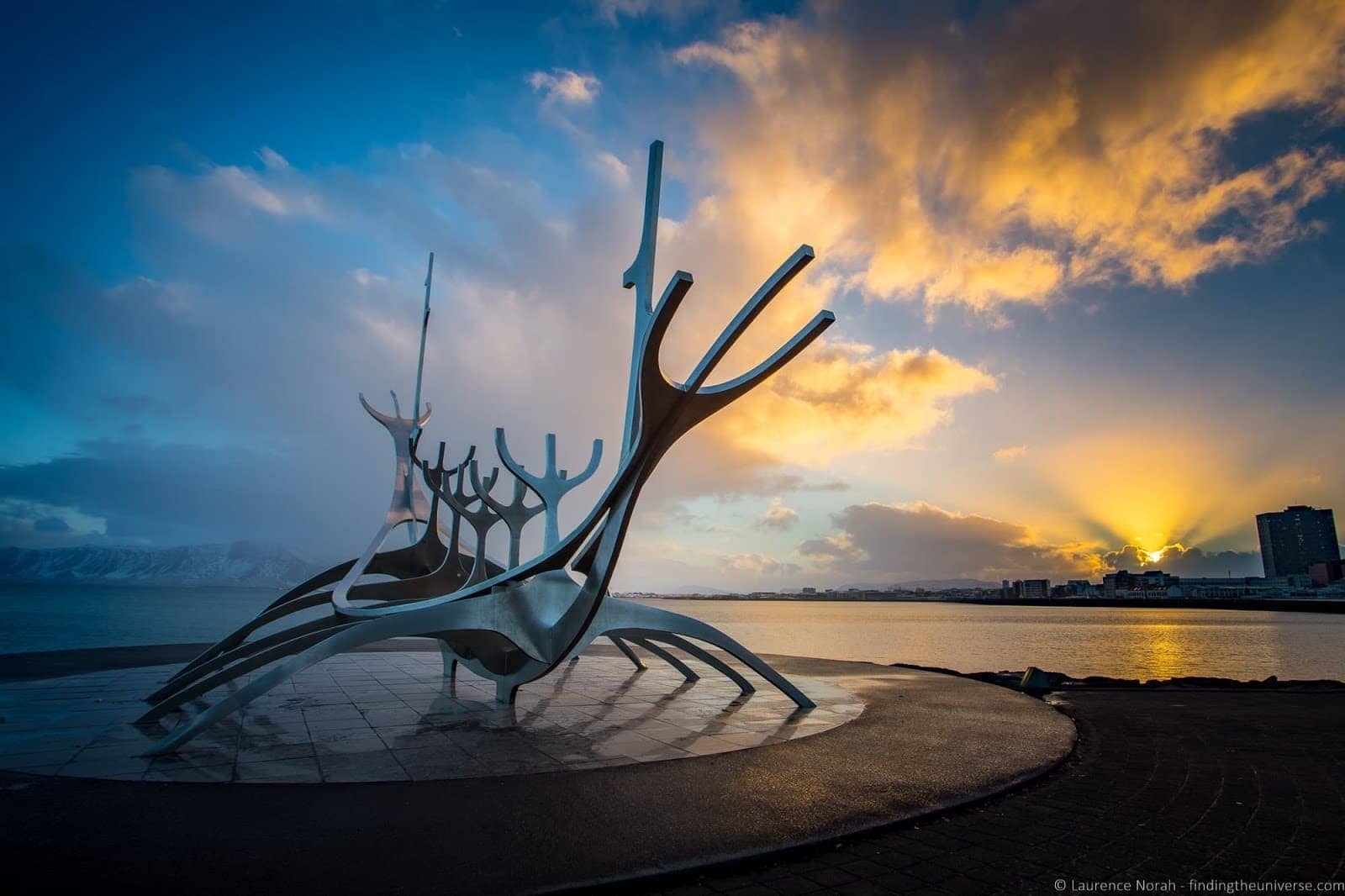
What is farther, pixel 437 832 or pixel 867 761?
pixel 867 761

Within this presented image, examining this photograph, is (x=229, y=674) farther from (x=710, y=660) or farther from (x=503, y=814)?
(x=710, y=660)

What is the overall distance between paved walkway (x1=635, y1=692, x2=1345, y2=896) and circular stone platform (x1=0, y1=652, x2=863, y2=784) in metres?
3.16

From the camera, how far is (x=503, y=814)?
573 centimetres

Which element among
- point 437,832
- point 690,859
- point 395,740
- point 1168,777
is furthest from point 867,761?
point 395,740

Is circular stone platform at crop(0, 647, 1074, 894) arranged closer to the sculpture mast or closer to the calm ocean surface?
the sculpture mast

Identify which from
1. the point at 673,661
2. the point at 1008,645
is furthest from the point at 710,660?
the point at 1008,645

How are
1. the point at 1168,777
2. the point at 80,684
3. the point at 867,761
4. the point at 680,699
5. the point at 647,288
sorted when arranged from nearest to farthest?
1. the point at 1168,777
2. the point at 867,761
3. the point at 647,288
4. the point at 680,699
5. the point at 80,684

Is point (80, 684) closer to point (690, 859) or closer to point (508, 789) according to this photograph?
point (508, 789)

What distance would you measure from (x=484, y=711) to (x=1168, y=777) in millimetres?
8925

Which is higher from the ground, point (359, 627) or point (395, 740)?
point (359, 627)

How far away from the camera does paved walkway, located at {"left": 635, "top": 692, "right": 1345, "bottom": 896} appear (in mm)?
4551

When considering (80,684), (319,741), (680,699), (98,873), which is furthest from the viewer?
(80,684)

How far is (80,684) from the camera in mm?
13438

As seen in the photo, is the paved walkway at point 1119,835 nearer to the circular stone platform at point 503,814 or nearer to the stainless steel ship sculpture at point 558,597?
the circular stone platform at point 503,814
